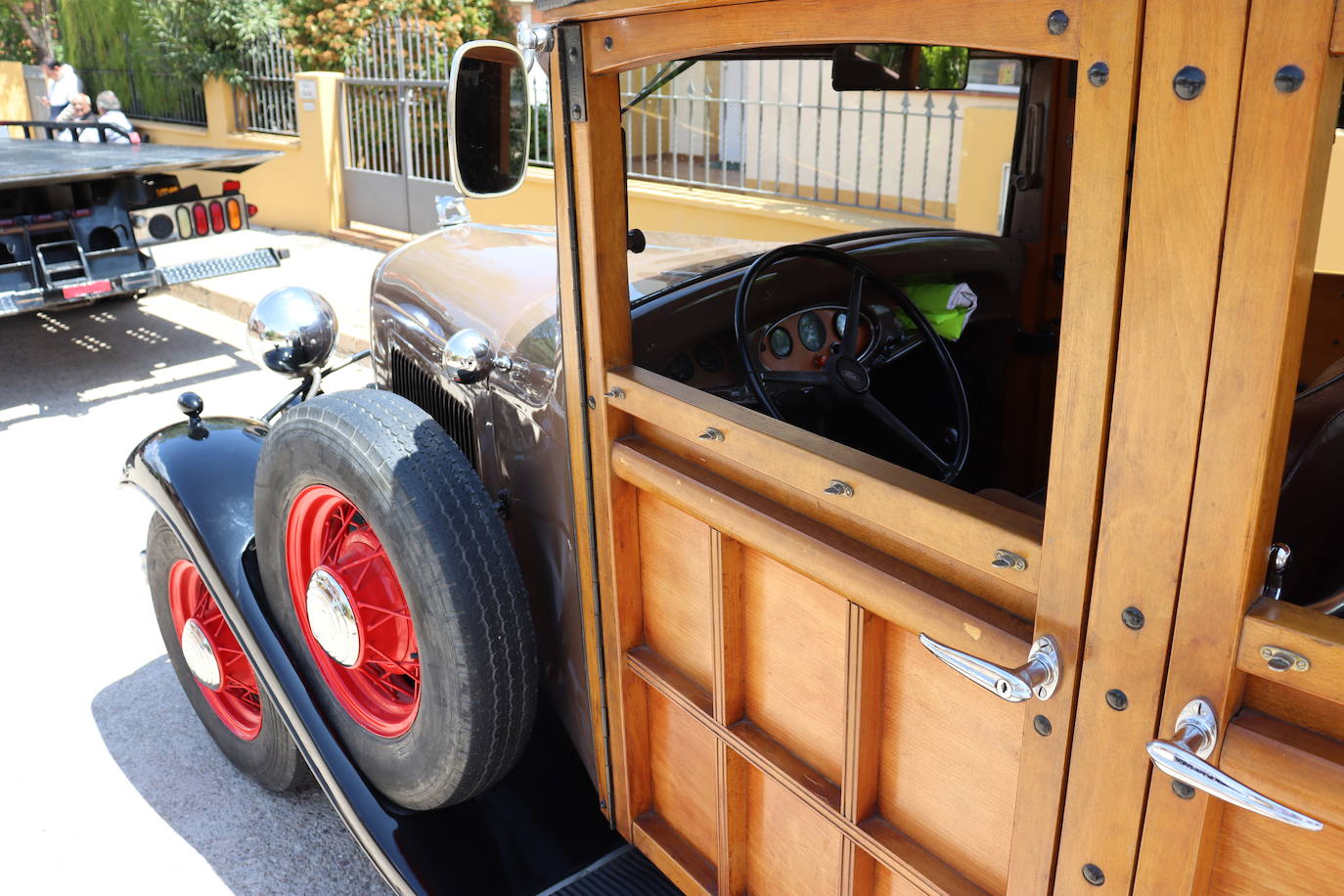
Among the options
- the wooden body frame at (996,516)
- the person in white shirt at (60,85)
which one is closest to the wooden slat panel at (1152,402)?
the wooden body frame at (996,516)

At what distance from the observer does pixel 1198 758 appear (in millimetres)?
883

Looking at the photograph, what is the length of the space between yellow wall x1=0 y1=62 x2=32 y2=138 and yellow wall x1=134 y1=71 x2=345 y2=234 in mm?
5880

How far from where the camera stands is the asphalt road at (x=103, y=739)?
2.47m

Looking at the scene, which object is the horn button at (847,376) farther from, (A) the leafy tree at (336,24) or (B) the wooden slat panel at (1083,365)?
(A) the leafy tree at (336,24)

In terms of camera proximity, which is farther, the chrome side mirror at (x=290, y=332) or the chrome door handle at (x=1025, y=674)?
the chrome side mirror at (x=290, y=332)

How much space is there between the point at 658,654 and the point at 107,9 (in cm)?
1607

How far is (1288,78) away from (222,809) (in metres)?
2.70

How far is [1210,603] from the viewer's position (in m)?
0.87

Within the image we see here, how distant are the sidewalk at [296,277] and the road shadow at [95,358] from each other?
1.41 feet

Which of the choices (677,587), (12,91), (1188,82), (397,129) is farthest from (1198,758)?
(12,91)

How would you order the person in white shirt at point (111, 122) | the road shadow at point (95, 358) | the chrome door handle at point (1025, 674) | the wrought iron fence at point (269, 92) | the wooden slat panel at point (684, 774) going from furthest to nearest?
the wrought iron fence at point (269, 92) < the person in white shirt at point (111, 122) < the road shadow at point (95, 358) < the wooden slat panel at point (684, 774) < the chrome door handle at point (1025, 674)

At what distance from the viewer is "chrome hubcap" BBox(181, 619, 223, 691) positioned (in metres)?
2.55

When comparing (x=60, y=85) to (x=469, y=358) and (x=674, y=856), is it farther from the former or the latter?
(x=674, y=856)

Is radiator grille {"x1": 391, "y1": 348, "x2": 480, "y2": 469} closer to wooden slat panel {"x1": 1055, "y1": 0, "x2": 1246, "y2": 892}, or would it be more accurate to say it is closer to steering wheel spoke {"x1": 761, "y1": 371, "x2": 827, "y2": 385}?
steering wheel spoke {"x1": 761, "y1": 371, "x2": 827, "y2": 385}
